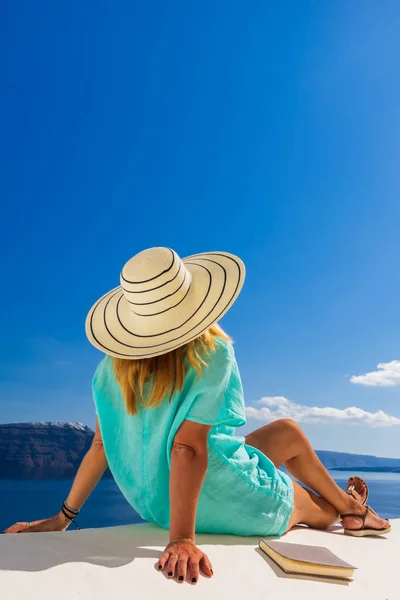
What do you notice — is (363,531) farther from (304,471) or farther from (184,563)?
(184,563)

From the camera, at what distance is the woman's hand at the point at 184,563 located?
1479mm

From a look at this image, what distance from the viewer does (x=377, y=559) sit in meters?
2.01

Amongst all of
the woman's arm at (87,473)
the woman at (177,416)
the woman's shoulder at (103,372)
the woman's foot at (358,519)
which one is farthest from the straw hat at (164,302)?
the woman's foot at (358,519)

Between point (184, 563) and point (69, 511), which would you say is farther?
point (69, 511)

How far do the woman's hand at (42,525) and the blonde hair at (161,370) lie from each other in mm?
568

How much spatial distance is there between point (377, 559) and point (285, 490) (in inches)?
15.7

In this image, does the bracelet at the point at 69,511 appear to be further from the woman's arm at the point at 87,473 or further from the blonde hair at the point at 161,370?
the blonde hair at the point at 161,370

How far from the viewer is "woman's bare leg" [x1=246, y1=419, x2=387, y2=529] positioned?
2.28 metres

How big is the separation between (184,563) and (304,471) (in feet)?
3.26

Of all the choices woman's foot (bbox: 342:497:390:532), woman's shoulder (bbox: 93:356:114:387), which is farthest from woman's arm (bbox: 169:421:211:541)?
woman's foot (bbox: 342:497:390:532)

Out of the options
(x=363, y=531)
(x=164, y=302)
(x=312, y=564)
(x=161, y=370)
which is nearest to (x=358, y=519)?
(x=363, y=531)

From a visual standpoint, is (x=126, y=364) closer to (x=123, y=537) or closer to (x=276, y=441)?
(x=123, y=537)

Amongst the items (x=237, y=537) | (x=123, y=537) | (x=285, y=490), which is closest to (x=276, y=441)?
(x=285, y=490)

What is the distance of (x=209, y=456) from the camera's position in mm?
1905
